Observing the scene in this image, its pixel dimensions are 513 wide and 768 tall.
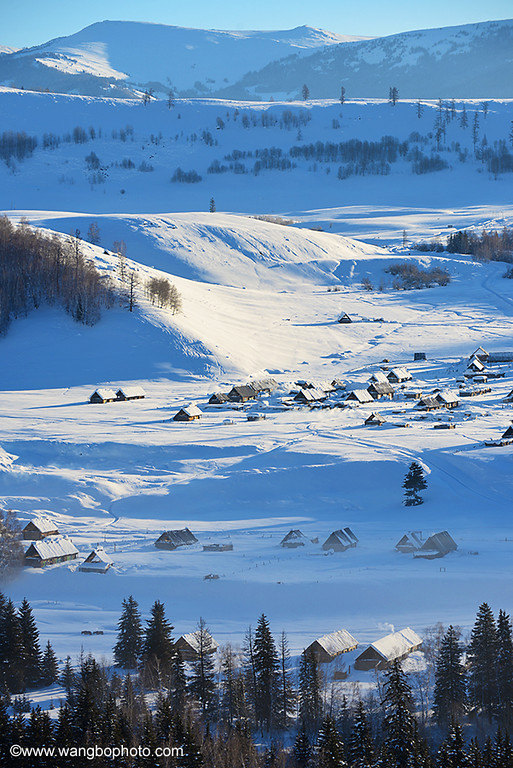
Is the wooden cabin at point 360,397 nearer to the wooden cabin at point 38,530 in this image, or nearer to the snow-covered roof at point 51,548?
the wooden cabin at point 38,530

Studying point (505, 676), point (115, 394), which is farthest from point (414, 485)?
point (115, 394)

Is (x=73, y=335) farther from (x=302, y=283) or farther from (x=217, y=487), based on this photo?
(x=302, y=283)

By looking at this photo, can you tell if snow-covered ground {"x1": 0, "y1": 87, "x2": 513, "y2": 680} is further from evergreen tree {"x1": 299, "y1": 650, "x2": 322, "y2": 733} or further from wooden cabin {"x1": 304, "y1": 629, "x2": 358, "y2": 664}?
evergreen tree {"x1": 299, "y1": 650, "x2": 322, "y2": 733}

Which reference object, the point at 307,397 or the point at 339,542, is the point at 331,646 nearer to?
the point at 339,542

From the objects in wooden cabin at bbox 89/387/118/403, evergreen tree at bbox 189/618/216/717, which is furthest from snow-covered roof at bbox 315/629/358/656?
wooden cabin at bbox 89/387/118/403

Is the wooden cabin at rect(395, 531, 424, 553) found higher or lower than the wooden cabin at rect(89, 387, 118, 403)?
lower

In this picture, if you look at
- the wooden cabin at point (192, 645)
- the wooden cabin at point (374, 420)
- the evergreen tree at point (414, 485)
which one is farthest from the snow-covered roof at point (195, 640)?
the wooden cabin at point (374, 420)
